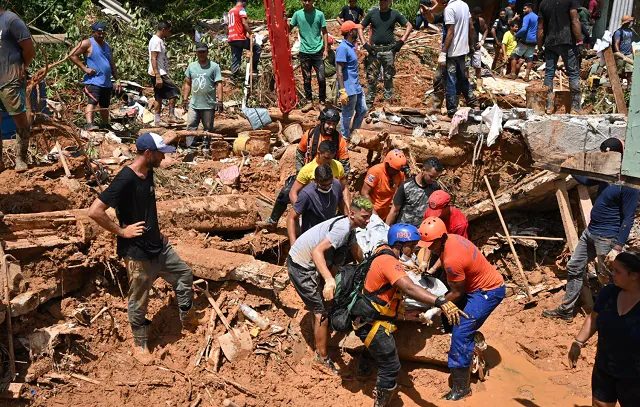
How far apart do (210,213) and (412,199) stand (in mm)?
2608

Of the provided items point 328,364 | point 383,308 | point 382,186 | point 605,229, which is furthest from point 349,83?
point 383,308

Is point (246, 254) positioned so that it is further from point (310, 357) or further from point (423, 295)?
point (423, 295)

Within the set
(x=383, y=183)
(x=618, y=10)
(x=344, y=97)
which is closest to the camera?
(x=383, y=183)

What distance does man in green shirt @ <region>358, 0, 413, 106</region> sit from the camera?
11320 mm

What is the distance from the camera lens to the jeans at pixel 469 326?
605 centimetres

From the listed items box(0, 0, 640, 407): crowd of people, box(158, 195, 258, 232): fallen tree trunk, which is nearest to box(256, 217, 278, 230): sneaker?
box(0, 0, 640, 407): crowd of people

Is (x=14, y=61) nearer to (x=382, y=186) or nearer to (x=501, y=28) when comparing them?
(x=382, y=186)

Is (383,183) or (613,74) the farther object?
(383,183)

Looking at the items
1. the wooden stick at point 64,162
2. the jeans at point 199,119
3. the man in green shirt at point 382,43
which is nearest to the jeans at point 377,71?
the man in green shirt at point 382,43

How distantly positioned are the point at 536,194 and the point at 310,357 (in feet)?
12.9

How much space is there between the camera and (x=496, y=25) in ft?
57.3

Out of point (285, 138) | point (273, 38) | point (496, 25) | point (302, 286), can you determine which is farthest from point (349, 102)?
point (496, 25)

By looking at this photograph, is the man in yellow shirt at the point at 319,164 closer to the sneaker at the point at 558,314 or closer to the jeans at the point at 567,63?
the sneaker at the point at 558,314

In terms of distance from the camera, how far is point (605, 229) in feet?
23.2
